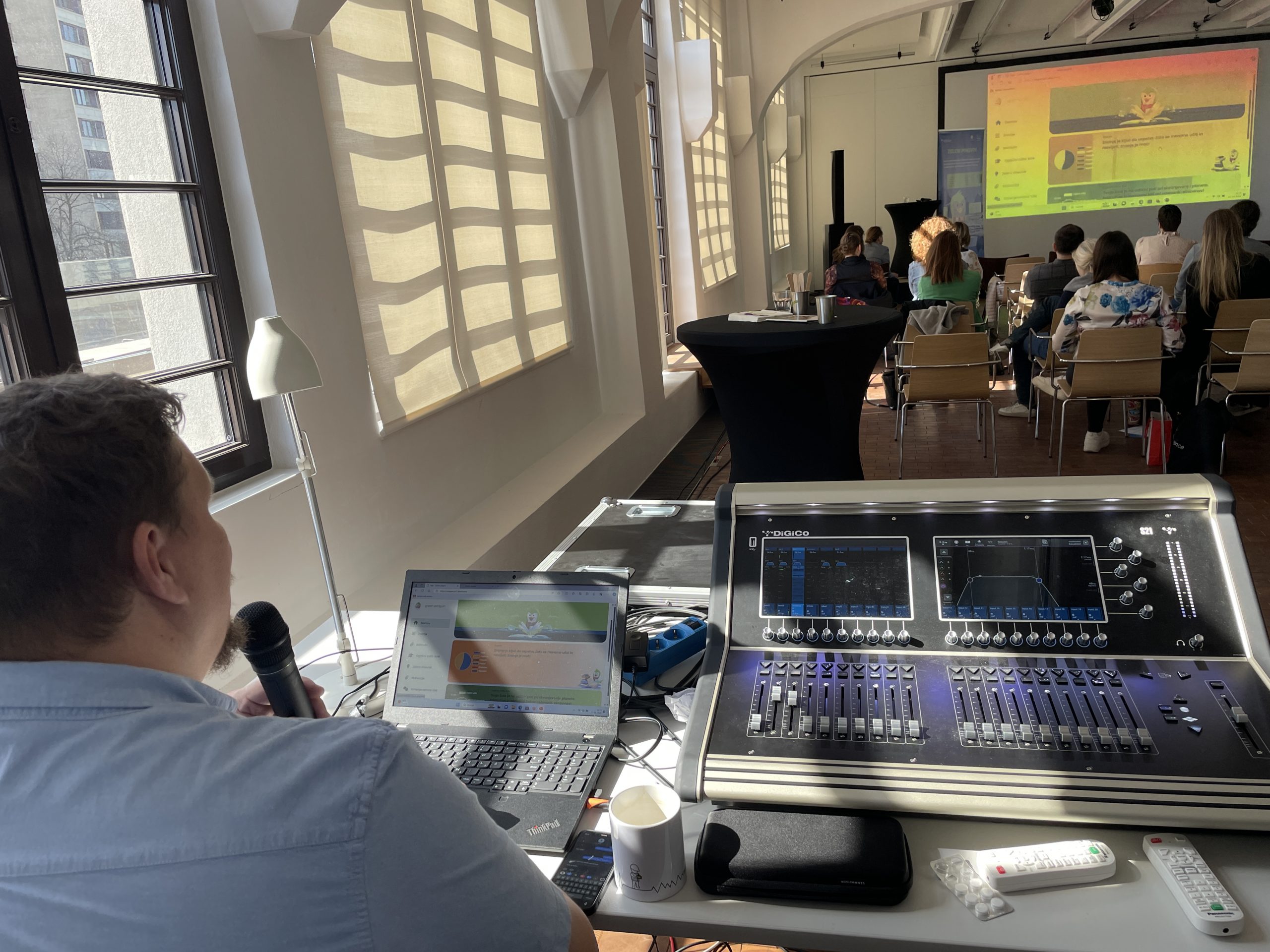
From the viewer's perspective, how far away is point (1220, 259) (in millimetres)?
5078

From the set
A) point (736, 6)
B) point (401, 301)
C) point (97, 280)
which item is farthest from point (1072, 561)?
point (736, 6)

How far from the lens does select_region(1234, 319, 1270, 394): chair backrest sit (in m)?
4.32

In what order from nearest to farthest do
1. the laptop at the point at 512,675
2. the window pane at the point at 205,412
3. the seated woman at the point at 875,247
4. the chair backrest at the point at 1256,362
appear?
the laptop at the point at 512,675, the window pane at the point at 205,412, the chair backrest at the point at 1256,362, the seated woman at the point at 875,247

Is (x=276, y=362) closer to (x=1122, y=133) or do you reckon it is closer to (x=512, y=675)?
(x=512, y=675)

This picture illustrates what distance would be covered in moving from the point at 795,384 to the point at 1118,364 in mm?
2100

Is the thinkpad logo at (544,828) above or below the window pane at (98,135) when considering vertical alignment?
below

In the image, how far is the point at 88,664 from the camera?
2.31 feet

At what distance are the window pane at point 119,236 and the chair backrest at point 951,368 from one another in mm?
3751

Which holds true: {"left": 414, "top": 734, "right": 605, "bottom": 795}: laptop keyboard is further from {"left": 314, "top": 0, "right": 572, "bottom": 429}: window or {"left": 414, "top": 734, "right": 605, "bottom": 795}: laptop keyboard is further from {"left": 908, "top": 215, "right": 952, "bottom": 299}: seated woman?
{"left": 908, "top": 215, "right": 952, "bottom": 299}: seated woman

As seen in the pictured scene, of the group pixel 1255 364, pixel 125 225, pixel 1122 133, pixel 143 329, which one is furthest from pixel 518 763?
pixel 1122 133

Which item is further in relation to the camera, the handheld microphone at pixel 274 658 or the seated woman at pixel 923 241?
the seated woman at pixel 923 241


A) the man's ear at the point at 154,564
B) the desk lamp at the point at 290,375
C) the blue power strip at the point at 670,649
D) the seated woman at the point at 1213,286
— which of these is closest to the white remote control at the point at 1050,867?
the blue power strip at the point at 670,649

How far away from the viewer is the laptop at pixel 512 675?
128 centimetres

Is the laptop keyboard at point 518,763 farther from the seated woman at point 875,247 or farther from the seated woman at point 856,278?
the seated woman at point 875,247
